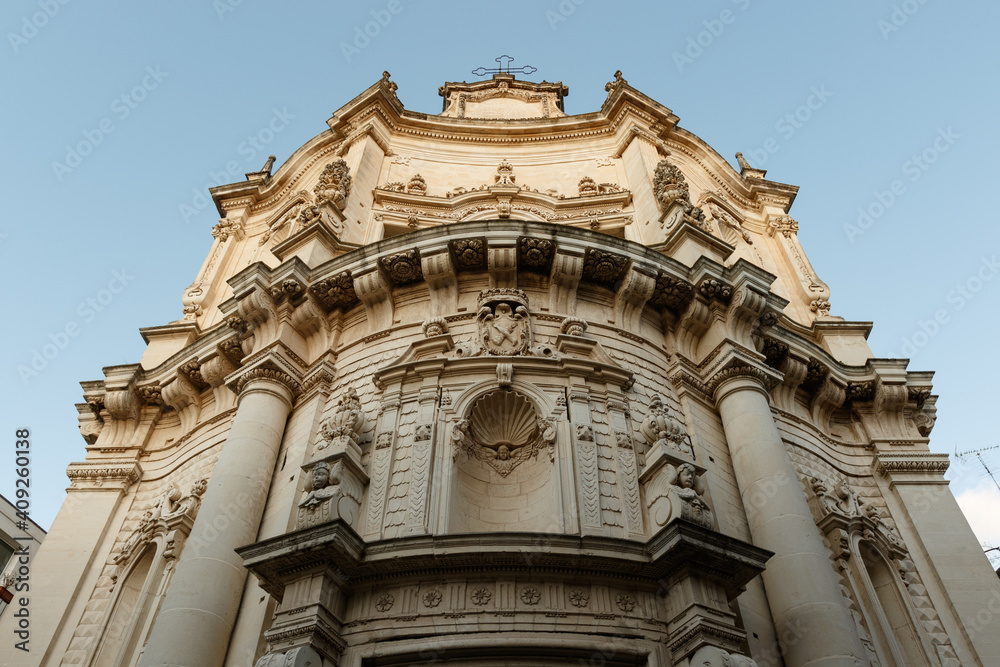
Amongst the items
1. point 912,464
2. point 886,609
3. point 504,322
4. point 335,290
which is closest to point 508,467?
point 504,322

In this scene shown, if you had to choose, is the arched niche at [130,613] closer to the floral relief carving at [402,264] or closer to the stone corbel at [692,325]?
the floral relief carving at [402,264]

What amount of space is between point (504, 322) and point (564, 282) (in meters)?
1.71

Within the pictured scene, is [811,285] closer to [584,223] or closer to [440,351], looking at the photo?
[584,223]

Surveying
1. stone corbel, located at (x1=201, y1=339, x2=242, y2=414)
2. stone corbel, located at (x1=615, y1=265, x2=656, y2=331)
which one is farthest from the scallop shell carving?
stone corbel, located at (x1=201, y1=339, x2=242, y2=414)

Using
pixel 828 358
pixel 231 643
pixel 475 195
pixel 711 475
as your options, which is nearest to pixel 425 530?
pixel 231 643

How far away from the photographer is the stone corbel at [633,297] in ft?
47.3

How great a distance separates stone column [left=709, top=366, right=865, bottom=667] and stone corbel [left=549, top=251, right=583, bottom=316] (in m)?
3.13

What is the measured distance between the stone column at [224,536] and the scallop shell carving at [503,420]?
3.76m

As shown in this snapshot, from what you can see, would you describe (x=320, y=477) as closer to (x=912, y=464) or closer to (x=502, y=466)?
(x=502, y=466)

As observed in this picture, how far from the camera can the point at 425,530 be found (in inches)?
414

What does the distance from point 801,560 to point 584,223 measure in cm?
1129

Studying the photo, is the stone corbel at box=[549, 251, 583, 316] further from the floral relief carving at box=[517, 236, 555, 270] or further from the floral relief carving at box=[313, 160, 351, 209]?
the floral relief carving at box=[313, 160, 351, 209]

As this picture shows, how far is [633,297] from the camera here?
571 inches

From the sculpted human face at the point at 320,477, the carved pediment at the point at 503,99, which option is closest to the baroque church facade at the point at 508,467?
the sculpted human face at the point at 320,477
